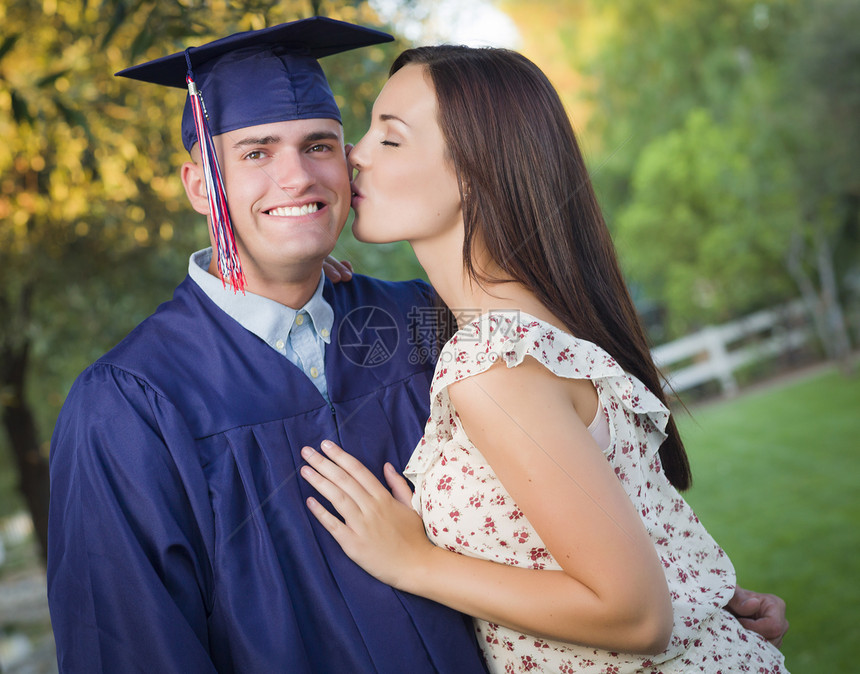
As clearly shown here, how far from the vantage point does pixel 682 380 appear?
35.8ft

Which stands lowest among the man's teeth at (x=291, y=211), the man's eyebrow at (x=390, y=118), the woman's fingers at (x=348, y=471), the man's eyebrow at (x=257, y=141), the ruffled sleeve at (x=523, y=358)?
the woman's fingers at (x=348, y=471)

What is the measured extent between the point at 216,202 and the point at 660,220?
30.7 ft

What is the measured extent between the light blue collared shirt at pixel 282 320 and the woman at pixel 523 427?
0.24 m

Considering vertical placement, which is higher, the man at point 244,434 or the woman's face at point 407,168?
the woman's face at point 407,168

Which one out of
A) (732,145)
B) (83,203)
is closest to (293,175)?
(83,203)

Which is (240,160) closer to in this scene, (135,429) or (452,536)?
(135,429)

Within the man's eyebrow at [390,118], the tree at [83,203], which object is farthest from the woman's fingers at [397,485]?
the tree at [83,203]

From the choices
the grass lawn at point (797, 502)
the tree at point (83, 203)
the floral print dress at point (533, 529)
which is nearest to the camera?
the floral print dress at point (533, 529)

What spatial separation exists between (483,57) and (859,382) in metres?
8.48

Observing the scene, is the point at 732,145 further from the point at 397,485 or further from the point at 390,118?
the point at 397,485

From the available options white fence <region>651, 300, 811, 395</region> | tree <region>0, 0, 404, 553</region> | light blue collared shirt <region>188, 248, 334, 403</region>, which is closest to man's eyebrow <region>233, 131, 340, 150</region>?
light blue collared shirt <region>188, 248, 334, 403</region>

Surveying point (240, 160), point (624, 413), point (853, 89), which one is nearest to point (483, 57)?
point (240, 160)

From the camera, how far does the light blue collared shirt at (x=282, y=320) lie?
1.80 metres

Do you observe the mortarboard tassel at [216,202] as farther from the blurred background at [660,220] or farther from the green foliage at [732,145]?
the green foliage at [732,145]
